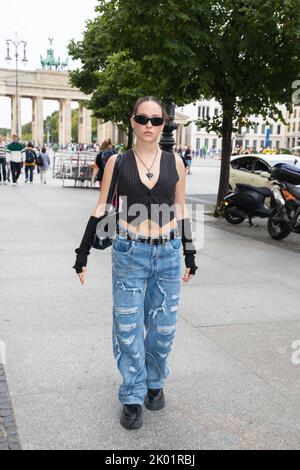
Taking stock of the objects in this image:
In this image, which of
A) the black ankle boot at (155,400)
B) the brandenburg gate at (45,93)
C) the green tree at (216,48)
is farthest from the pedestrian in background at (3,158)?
the brandenburg gate at (45,93)

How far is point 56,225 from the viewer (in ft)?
37.9

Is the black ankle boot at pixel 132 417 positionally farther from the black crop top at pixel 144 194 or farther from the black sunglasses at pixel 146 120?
the black sunglasses at pixel 146 120

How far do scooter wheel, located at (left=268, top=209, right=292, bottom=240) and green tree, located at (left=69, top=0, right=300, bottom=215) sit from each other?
3.44 m

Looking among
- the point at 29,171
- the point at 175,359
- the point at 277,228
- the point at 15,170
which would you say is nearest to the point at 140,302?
the point at 175,359

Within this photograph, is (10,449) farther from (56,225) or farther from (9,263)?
(56,225)

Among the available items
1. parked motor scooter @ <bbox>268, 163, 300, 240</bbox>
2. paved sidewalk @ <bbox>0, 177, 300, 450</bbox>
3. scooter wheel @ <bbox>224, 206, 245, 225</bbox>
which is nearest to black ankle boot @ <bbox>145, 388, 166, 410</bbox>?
paved sidewalk @ <bbox>0, 177, 300, 450</bbox>

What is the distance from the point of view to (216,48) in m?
12.4

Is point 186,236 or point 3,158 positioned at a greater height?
point 186,236

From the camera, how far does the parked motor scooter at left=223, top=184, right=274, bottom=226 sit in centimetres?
1173

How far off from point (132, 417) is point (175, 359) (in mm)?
1164

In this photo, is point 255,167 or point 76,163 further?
point 76,163

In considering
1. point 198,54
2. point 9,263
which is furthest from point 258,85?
point 9,263

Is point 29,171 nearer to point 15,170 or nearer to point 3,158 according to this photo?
point 15,170

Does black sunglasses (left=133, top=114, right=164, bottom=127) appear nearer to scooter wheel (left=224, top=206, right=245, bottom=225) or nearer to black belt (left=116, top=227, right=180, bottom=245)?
black belt (left=116, top=227, right=180, bottom=245)
